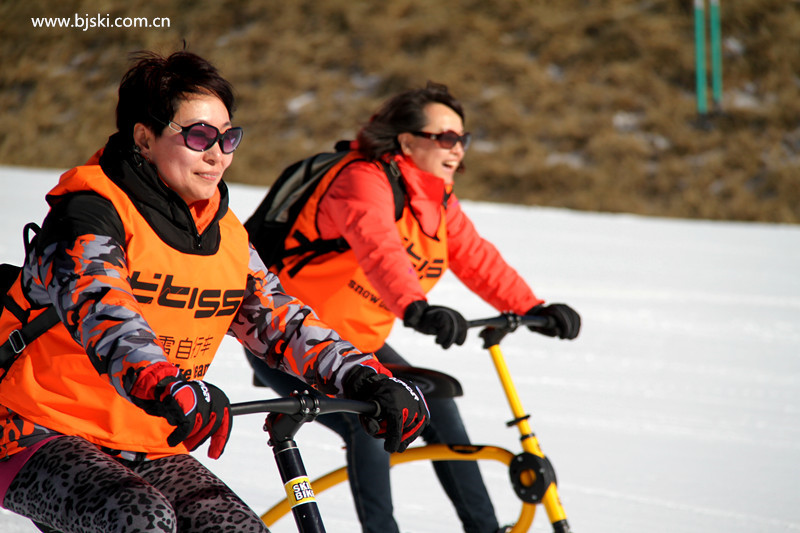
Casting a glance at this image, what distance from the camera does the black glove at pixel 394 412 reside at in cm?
171

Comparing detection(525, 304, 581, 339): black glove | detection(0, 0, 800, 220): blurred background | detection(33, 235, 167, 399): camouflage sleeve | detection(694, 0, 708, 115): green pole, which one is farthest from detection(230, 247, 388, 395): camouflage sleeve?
detection(694, 0, 708, 115): green pole

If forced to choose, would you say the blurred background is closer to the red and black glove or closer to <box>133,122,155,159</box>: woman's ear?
<box>133,122,155,159</box>: woman's ear

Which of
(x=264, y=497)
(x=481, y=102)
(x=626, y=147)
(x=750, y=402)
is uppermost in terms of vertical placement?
(x=481, y=102)

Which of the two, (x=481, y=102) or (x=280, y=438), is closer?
(x=280, y=438)

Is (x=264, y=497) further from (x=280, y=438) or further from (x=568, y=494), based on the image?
(x=280, y=438)

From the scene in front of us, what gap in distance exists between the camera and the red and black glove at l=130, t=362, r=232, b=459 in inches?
57.6

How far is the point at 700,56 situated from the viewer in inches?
619

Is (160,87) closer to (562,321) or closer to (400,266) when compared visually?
(400,266)

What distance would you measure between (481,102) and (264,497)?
1333cm

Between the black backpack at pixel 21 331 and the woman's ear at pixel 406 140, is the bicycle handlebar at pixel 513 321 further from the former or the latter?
the black backpack at pixel 21 331

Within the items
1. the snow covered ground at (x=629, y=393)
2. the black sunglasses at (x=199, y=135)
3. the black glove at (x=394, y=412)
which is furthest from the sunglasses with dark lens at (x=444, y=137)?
the snow covered ground at (x=629, y=393)

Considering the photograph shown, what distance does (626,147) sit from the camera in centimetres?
1532

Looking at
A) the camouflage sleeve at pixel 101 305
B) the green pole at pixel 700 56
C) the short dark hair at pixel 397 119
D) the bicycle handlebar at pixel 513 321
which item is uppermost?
the green pole at pixel 700 56

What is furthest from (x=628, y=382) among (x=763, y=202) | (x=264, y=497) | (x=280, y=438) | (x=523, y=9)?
(x=523, y=9)
